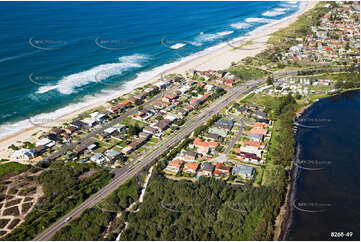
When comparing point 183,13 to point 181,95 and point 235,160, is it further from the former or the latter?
point 235,160

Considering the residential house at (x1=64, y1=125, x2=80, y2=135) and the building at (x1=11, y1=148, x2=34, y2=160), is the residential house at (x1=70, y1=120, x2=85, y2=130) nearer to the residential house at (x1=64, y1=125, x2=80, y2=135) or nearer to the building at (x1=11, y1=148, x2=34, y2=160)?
the residential house at (x1=64, y1=125, x2=80, y2=135)

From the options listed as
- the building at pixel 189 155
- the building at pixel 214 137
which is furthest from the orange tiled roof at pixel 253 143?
the building at pixel 189 155

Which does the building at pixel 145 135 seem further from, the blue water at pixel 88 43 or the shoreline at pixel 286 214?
the shoreline at pixel 286 214

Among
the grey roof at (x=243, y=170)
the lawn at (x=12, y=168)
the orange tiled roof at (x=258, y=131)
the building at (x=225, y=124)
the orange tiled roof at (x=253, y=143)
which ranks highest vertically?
the lawn at (x=12, y=168)


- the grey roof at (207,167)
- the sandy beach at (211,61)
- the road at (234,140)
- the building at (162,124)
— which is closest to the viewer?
the grey roof at (207,167)

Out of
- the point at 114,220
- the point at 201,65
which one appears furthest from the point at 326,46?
the point at 114,220

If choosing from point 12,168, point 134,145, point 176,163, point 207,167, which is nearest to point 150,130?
point 134,145
